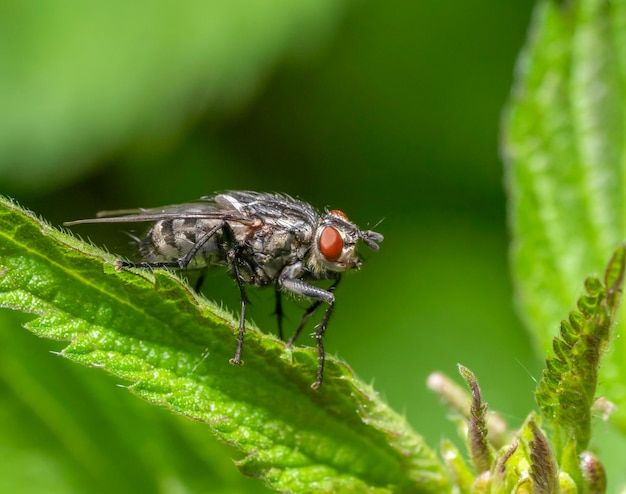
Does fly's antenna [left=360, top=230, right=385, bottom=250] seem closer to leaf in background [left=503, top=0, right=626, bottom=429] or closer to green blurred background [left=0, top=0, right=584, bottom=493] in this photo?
leaf in background [left=503, top=0, right=626, bottom=429]

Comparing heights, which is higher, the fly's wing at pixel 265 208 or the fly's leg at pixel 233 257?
Answer: the fly's wing at pixel 265 208

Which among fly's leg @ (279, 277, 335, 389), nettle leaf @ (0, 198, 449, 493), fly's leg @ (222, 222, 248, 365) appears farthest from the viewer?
fly's leg @ (222, 222, 248, 365)

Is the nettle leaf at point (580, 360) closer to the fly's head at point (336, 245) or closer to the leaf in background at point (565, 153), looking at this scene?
the leaf in background at point (565, 153)

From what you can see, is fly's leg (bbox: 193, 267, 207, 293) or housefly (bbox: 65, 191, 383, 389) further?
fly's leg (bbox: 193, 267, 207, 293)

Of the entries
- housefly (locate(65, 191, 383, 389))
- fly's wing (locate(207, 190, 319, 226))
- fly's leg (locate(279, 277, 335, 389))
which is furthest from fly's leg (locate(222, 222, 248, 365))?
fly's leg (locate(279, 277, 335, 389))

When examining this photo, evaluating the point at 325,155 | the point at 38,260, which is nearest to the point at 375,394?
the point at 38,260

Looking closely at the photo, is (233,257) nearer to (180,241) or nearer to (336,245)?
(180,241)

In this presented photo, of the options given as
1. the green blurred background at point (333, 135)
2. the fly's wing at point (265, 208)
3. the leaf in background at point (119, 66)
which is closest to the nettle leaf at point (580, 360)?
the fly's wing at point (265, 208)

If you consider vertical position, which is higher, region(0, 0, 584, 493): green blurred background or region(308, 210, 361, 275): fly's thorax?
region(0, 0, 584, 493): green blurred background
